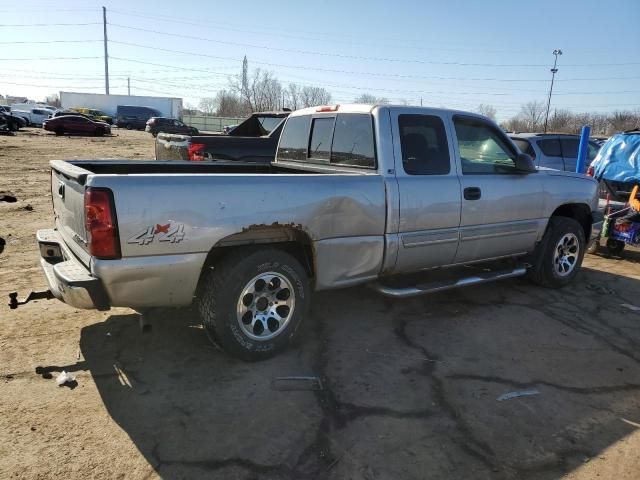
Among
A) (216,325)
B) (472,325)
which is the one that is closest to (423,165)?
(472,325)

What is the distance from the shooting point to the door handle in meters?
4.64

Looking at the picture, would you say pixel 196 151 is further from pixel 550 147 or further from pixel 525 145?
pixel 550 147

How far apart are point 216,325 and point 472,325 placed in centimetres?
253

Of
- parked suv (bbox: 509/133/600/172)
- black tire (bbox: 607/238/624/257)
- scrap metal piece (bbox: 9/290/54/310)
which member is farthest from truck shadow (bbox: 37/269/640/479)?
parked suv (bbox: 509/133/600/172)

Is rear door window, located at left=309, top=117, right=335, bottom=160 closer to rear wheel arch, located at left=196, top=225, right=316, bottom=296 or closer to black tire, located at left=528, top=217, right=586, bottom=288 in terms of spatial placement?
rear wheel arch, located at left=196, top=225, right=316, bottom=296

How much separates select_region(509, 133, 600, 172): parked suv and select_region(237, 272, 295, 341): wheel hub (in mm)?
8194

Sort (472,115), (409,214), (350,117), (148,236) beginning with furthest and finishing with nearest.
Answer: (472,115) < (350,117) < (409,214) < (148,236)

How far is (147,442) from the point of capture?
2.79m

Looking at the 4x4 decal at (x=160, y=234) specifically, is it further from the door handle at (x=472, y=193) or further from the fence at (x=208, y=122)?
the fence at (x=208, y=122)

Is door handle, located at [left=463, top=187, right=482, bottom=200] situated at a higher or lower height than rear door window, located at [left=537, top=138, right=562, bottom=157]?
lower

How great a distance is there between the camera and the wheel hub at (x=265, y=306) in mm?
3646

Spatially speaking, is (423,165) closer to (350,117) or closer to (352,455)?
(350,117)

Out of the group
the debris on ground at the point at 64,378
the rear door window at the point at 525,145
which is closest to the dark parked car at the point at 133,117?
the rear door window at the point at 525,145

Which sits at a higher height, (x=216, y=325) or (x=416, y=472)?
(x=216, y=325)
